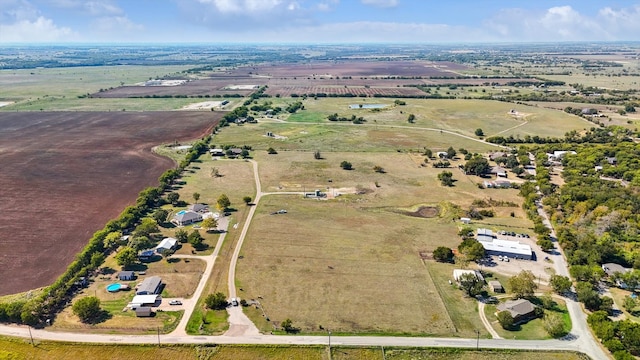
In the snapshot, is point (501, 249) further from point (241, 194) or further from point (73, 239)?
point (73, 239)

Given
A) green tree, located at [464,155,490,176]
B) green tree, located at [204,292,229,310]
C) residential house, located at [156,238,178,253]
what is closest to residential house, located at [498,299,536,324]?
green tree, located at [204,292,229,310]

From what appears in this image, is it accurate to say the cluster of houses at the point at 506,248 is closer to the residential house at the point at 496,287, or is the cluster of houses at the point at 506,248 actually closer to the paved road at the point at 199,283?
the residential house at the point at 496,287

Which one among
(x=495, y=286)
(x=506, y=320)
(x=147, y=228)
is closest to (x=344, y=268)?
(x=495, y=286)

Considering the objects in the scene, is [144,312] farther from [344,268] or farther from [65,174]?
[65,174]

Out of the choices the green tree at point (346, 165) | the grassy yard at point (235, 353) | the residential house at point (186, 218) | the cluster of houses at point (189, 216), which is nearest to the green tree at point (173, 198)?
the cluster of houses at point (189, 216)

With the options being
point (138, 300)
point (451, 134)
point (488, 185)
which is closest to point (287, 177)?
point (488, 185)

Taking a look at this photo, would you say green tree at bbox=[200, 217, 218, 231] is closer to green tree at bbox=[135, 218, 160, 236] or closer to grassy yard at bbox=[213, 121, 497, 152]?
green tree at bbox=[135, 218, 160, 236]
